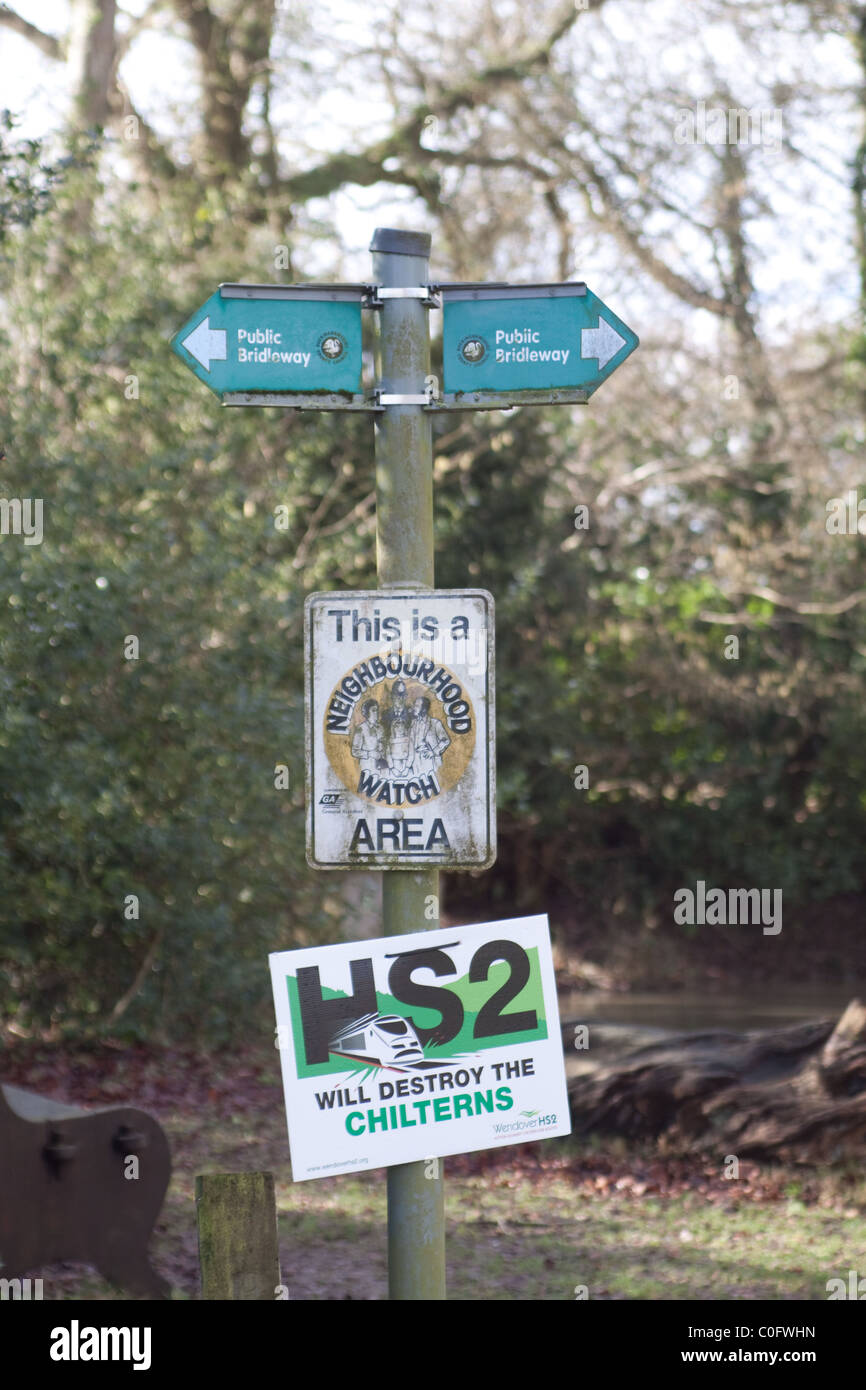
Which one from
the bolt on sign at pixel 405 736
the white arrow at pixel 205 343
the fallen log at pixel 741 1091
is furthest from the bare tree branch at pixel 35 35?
the bolt on sign at pixel 405 736

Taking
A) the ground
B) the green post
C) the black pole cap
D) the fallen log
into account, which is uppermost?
the black pole cap

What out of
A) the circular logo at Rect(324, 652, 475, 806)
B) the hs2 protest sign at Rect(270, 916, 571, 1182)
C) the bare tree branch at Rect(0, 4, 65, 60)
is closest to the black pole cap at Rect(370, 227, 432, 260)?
the circular logo at Rect(324, 652, 475, 806)

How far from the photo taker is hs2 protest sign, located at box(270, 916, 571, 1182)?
3.38 m

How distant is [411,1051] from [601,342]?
5.87 ft

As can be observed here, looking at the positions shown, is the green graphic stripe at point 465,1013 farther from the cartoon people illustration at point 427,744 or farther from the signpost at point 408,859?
the cartoon people illustration at point 427,744

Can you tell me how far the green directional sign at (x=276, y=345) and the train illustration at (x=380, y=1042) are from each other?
4.94 ft

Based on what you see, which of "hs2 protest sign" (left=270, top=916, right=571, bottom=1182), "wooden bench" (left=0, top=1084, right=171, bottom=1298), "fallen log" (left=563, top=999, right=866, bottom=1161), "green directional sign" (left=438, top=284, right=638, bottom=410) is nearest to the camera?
"hs2 protest sign" (left=270, top=916, right=571, bottom=1182)

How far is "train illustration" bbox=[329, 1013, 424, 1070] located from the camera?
11.1ft

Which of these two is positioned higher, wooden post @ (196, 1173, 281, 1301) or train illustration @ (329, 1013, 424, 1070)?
train illustration @ (329, 1013, 424, 1070)

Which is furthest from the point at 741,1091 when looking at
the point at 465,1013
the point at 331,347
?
the point at 331,347

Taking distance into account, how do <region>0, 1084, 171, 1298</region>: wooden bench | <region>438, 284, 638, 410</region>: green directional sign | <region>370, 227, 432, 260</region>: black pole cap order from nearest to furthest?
<region>370, 227, 432, 260</region>: black pole cap
<region>438, 284, 638, 410</region>: green directional sign
<region>0, 1084, 171, 1298</region>: wooden bench

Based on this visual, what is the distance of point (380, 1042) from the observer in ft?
11.2

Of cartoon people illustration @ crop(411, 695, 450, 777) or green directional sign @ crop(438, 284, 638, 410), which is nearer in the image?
cartoon people illustration @ crop(411, 695, 450, 777)

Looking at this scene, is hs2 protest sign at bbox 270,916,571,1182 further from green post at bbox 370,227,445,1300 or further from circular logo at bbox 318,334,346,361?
→ circular logo at bbox 318,334,346,361
